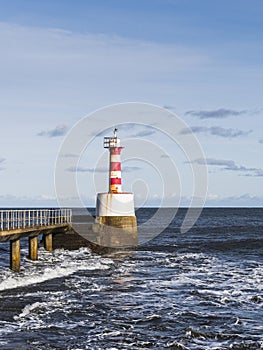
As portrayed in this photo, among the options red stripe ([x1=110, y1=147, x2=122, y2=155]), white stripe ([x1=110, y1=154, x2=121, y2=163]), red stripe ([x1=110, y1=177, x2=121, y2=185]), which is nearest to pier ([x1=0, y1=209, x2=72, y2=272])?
red stripe ([x1=110, y1=177, x2=121, y2=185])

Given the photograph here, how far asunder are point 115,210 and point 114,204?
1.38 feet

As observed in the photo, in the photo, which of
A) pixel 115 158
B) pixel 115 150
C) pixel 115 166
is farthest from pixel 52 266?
pixel 115 150

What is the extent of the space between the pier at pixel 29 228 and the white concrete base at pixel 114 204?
9.17 feet

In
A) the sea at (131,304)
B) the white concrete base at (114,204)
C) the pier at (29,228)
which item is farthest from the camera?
the white concrete base at (114,204)

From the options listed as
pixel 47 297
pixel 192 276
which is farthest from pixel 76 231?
pixel 47 297

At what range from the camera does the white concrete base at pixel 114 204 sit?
36.8 meters

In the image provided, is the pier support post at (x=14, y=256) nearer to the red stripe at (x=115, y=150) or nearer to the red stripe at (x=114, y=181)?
the red stripe at (x=114, y=181)

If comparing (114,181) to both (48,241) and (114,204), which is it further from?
(48,241)

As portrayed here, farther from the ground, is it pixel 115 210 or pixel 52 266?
pixel 115 210

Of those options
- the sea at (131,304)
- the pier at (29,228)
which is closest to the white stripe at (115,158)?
the pier at (29,228)

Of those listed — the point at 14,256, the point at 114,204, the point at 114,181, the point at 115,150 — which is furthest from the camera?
the point at 115,150

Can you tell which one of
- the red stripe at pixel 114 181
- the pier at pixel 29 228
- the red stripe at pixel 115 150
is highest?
the red stripe at pixel 115 150

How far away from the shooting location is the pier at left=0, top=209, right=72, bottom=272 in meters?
25.4

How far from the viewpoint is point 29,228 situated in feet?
91.1
